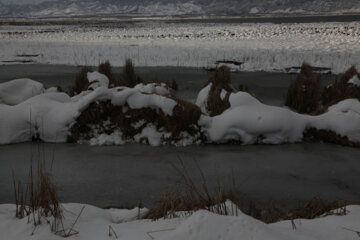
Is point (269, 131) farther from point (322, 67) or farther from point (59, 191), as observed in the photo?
point (322, 67)

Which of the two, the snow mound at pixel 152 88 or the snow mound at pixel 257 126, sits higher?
the snow mound at pixel 152 88

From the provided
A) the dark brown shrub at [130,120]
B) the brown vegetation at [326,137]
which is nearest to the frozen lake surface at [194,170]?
the brown vegetation at [326,137]

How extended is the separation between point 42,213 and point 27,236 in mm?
257

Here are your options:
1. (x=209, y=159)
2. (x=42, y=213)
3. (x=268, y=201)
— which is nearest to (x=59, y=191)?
(x=42, y=213)

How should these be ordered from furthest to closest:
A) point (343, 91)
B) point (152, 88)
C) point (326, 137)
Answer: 1. point (152, 88)
2. point (343, 91)
3. point (326, 137)

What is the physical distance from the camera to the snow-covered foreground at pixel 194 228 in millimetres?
2244

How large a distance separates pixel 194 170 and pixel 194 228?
2409mm

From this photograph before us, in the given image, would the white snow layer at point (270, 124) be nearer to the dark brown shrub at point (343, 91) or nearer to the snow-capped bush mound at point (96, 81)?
the dark brown shrub at point (343, 91)

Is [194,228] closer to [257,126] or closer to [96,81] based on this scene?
[257,126]

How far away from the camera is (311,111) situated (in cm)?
753

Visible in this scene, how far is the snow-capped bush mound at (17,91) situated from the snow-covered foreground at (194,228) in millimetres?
5231

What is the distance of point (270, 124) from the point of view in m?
5.76

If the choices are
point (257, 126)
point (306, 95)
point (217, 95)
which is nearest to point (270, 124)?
point (257, 126)

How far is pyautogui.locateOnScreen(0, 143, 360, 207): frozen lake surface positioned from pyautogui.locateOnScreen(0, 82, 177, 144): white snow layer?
0.29 meters
